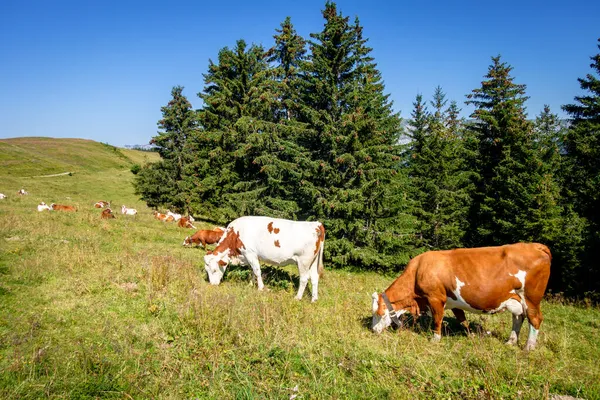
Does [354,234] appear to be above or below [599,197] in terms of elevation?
below

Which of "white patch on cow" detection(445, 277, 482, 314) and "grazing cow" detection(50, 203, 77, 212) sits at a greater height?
Answer: "grazing cow" detection(50, 203, 77, 212)

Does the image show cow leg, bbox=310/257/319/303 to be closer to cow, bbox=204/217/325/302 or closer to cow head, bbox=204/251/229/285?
cow, bbox=204/217/325/302

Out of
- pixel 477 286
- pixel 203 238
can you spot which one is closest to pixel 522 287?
pixel 477 286

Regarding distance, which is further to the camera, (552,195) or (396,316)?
(552,195)

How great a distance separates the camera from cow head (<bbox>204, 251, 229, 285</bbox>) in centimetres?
1004

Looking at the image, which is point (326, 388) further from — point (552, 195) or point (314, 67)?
point (552, 195)

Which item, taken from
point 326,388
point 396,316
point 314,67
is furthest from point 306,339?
point 314,67

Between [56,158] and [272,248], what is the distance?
268 feet

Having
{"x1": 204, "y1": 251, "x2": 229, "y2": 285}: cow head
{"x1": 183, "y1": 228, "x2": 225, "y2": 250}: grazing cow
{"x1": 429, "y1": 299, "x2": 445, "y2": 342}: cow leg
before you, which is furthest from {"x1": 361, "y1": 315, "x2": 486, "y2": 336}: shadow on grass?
{"x1": 183, "y1": 228, "x2": 225, "y2": 250}: grazing cow

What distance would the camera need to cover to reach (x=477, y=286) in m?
6.30

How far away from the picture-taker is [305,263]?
31.2 ft

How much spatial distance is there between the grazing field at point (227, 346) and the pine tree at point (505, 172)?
30.4 feet

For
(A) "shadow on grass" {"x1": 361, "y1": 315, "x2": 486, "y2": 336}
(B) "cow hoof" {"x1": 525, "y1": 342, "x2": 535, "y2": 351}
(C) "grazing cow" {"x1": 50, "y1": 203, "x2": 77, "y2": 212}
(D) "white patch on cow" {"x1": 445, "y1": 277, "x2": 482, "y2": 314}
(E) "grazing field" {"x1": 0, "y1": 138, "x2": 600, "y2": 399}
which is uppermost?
(C) "grazing cow" {"x1": 50, "y1": 203, "x2": 77, "y2": 212}

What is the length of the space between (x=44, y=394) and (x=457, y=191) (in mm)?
24710
